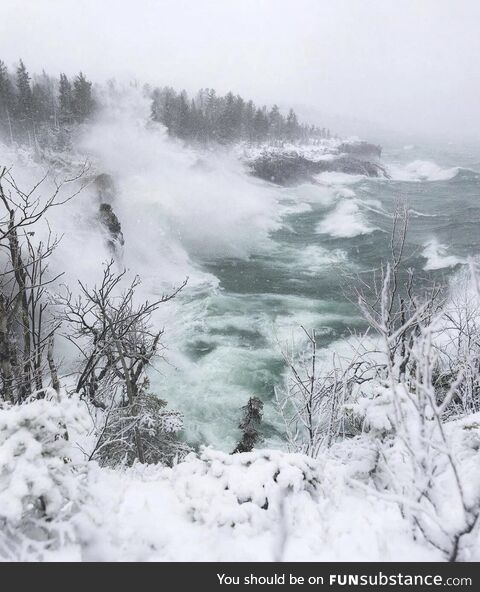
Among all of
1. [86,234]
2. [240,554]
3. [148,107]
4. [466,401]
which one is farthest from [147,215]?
[240,554]

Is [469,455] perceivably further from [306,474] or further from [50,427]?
[50,427]

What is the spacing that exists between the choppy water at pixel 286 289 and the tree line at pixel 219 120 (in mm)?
24846

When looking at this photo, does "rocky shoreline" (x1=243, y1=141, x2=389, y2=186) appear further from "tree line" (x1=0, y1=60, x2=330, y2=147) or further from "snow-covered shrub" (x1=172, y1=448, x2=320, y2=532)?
"snow-covered shrub" (x1=172, y1=448, x2=320, y2=532)

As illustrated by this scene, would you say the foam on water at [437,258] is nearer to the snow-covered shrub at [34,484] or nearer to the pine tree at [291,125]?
the snow-covered shrub at [34,484]

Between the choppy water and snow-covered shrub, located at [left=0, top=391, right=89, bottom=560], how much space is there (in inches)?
335

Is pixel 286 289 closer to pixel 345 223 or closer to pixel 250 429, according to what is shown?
pixel 250 429

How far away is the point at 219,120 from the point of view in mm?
78938

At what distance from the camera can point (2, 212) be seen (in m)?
22.1

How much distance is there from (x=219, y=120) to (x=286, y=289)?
200ft

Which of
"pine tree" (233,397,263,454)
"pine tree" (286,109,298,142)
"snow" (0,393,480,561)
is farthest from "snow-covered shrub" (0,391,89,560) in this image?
"pine tree" (286,109,298,142)

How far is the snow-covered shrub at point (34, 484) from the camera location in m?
3.03

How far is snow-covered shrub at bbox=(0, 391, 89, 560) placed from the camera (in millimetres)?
3033
